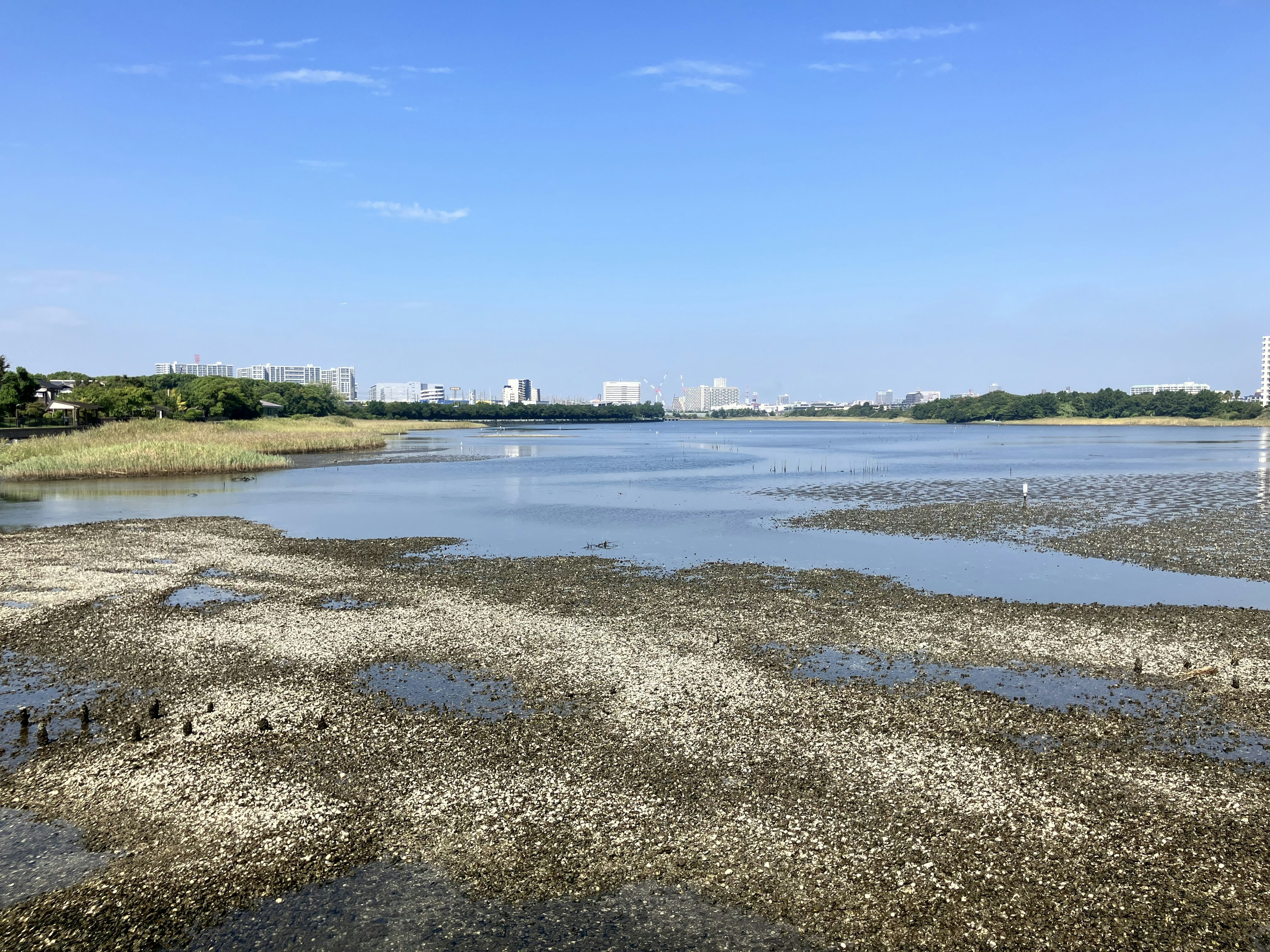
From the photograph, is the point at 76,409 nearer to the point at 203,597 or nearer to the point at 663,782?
the point at 203,597

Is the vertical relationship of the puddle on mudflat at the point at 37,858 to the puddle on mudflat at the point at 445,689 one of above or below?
below

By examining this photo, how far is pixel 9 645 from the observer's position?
657 inches

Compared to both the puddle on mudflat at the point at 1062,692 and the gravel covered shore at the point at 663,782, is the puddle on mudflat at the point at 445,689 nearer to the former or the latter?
the gravel covered shore at the point at 663,782

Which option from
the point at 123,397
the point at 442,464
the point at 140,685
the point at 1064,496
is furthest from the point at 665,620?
the point at 123,397

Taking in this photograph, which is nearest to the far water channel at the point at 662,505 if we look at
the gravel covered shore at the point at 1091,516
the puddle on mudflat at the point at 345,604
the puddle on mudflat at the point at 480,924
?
the gravel covered shore at the point at 1091,516

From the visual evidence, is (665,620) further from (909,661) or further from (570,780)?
(570,780)

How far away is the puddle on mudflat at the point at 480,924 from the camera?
7.48 meters

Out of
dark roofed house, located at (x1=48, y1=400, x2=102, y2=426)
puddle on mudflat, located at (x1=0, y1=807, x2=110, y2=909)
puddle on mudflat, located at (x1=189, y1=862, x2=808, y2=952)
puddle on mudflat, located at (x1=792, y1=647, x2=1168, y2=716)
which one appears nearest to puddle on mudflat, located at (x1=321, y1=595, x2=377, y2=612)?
puddle on mudflat, located at (x1=0, y1=807, x2=110, y2=909)

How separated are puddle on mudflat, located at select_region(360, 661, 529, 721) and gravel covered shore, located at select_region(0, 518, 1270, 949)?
0.25 meters

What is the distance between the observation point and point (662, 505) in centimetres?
4372

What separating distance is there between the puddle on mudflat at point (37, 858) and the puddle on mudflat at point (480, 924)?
2.08 meters

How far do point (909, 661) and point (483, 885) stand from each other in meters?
10.00

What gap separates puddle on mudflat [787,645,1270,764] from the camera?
1162 cm

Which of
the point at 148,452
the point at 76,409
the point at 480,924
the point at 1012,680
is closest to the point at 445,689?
the point at 480,924
